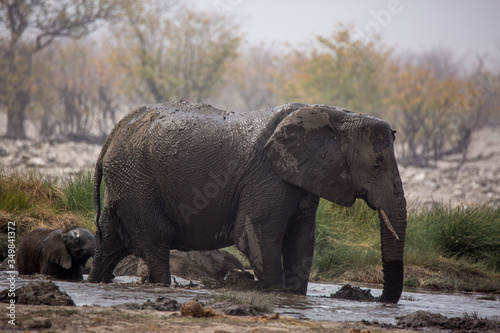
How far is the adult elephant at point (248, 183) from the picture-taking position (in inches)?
265

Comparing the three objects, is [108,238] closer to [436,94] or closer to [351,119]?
[351,119]

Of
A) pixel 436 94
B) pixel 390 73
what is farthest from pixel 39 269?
pixel 390 73

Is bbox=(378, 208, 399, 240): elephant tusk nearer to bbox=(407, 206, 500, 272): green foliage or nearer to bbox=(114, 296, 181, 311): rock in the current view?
bbox=(114, 296, 181, 311): rock

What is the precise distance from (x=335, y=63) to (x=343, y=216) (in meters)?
32.2

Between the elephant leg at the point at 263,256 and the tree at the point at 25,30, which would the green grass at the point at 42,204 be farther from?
the tree at the point at 25,30

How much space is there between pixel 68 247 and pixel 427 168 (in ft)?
89.9

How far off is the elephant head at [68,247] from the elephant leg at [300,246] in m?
2.45

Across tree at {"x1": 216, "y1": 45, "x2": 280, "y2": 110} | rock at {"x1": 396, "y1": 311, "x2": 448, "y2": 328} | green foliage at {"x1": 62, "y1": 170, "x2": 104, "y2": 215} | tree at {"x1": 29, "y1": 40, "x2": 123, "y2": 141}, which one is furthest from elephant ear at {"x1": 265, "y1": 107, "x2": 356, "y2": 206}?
tree at {"x1": 216, "y1": 45, "x2": 280, "y2": 110}

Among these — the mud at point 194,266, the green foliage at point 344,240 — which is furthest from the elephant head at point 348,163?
the green foliage at point 344,240

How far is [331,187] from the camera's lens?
682 cm

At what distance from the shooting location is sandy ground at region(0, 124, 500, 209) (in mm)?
23984

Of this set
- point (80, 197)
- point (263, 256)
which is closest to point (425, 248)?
point (263, 256)

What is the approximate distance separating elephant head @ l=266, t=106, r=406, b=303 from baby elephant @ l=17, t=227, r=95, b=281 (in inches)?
108

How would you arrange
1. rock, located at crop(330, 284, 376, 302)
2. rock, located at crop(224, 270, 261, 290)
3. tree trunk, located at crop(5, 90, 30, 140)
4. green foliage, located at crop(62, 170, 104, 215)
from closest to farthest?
rock, located at crop(224, 270, 261, 290)
rock, located at crop(330, 284, 376, 302)
green foliage, located at crop(62, 170, 104, 215)
tree trunk, located at crop(5, 90, 30, 140)
